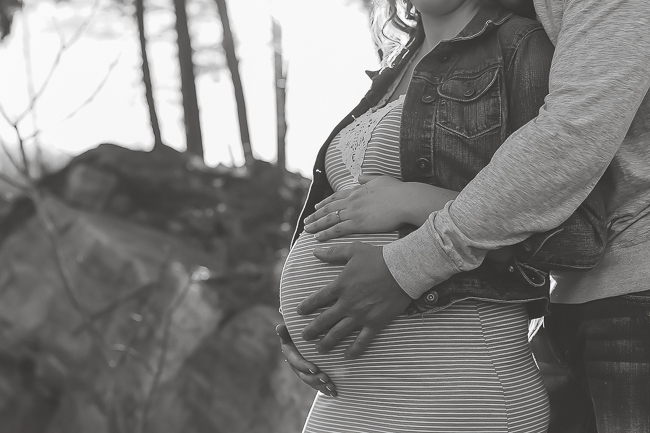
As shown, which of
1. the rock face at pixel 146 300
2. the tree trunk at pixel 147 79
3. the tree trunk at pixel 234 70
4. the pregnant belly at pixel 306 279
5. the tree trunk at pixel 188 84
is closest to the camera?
the pregnant belly at pixel 306 279

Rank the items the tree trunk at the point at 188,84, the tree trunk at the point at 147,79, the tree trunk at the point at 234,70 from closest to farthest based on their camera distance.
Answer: the tree trunk at the point at 234,70, the tree trunk at the point at 188,84, the tree trunk at the point at 147,79

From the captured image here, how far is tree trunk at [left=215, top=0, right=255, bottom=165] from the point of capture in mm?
7250

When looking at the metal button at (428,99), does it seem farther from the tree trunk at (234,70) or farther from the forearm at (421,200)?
the tree trunk at (234,70)

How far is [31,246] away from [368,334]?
16.2 ft

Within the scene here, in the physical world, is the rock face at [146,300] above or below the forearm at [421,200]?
below

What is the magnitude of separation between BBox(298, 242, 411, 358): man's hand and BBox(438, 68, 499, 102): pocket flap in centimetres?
29

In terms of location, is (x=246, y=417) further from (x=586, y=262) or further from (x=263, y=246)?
(x=586, y=262)

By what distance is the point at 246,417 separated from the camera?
Answer: 4.72m

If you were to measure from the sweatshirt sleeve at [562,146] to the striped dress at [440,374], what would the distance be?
4.8 inches

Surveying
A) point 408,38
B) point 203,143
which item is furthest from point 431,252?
point 203,143

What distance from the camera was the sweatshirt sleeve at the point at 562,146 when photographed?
100 centimetres

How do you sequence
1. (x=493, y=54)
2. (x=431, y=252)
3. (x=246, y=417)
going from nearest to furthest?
(x=431, y=252)
(x=493, y=54)
(x=246, y=417)

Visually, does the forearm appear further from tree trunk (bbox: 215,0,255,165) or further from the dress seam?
tree trunk (bbox: 215,0,255,165)

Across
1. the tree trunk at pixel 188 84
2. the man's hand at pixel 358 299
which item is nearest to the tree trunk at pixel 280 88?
the tree trunk at pixel 188 84
